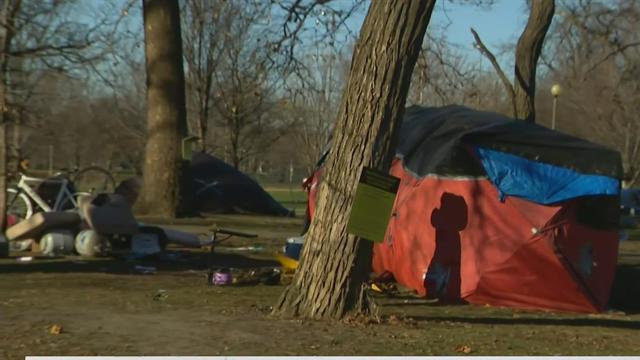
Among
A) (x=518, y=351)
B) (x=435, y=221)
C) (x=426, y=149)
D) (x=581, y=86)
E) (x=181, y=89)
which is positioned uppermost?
(x=581, y=86)

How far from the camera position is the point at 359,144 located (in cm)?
985

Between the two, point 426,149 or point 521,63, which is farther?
point 521,63

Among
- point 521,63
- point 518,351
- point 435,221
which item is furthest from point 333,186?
point 521,63

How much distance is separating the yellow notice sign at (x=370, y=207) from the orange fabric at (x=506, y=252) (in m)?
3.20

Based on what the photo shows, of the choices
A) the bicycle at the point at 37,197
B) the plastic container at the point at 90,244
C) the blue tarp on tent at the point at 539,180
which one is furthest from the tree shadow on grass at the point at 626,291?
the bicycle at the point at 37,197

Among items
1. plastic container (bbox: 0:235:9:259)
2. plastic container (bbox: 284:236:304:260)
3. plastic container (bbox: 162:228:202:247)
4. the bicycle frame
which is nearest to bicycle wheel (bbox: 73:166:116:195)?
the bicycle frame

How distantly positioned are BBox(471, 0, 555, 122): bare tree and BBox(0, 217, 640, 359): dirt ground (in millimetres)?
6166

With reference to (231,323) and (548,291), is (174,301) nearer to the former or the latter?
(231,323)

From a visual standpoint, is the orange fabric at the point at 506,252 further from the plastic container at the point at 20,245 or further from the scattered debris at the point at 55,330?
A: the plastic container at the point at 20,245

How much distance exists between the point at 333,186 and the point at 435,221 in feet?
11.6

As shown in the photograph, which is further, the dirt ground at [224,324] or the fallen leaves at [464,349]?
the fallen leaves at [464,349]

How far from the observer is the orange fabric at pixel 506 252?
12.5 metres

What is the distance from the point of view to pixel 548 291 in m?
12.5

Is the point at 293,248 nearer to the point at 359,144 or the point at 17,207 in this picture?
the point at 359,144
